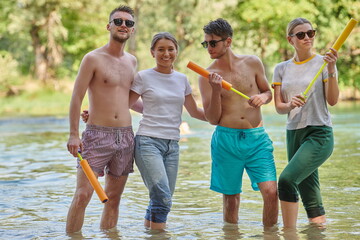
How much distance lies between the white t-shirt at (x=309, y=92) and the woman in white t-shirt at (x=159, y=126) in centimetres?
94

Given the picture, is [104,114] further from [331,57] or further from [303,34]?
[331,57]

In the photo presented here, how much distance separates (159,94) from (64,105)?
107ft

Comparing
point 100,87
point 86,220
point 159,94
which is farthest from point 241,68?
point 86,220

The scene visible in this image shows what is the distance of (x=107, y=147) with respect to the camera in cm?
562

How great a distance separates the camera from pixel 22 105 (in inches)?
1474

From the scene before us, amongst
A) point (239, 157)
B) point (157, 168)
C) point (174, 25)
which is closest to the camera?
point (157, 168)

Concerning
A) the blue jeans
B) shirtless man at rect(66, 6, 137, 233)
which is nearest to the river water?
the blue jeans

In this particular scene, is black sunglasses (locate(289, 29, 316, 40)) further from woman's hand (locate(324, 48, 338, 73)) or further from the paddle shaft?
the paddle shaft

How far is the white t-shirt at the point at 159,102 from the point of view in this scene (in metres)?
5.73

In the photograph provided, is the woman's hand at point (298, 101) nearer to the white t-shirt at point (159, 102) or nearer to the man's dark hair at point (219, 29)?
the man's dark hair at point (219, 29)

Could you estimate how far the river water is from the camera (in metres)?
6.07

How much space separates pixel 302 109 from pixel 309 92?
16 cm

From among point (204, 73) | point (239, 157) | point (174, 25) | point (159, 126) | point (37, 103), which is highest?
point (174, 25)

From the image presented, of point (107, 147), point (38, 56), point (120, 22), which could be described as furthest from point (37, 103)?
point (107, 147)
